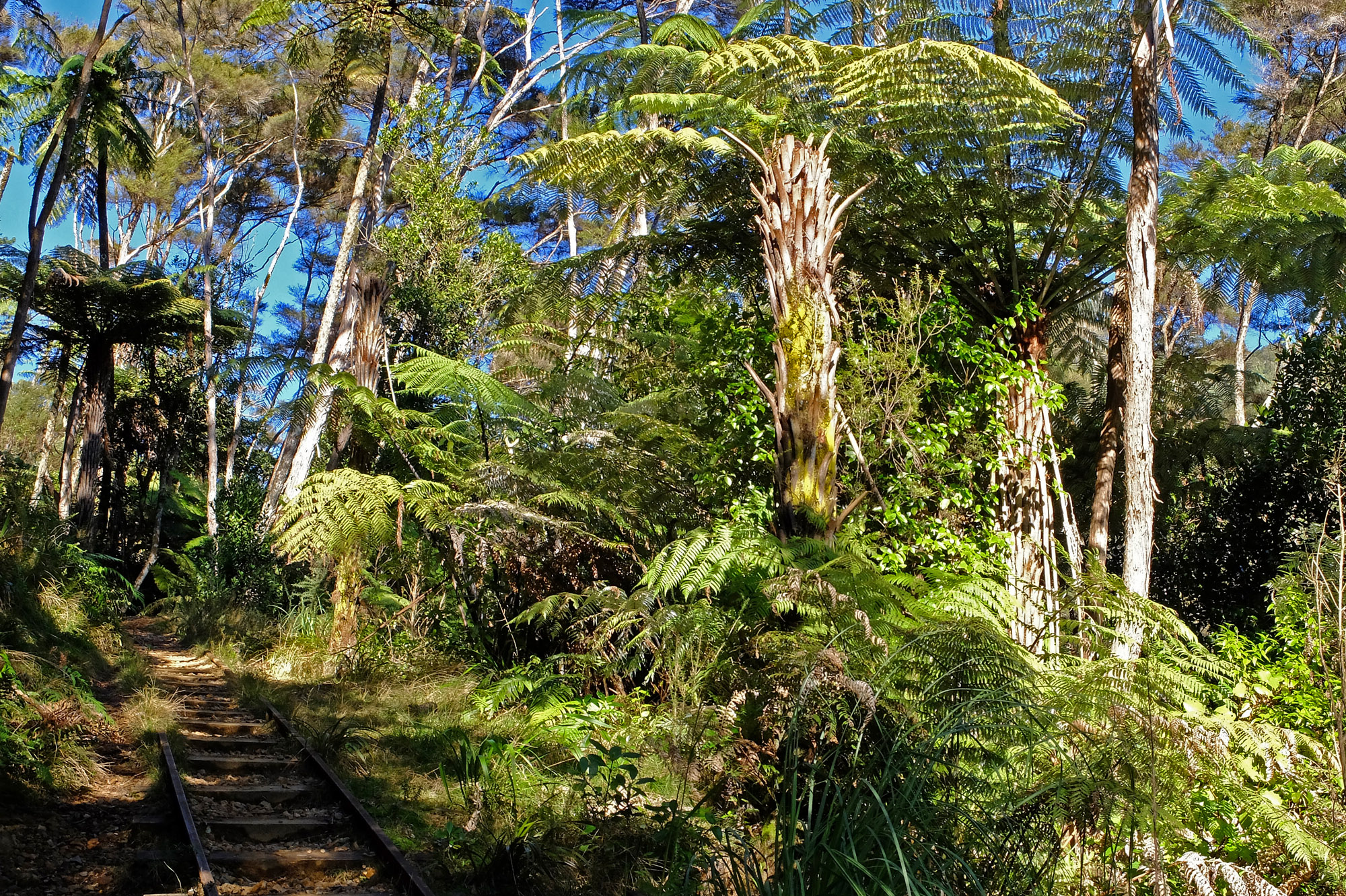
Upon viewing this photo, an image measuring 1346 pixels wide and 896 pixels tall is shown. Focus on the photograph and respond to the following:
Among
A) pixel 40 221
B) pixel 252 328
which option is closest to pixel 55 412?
pixel 252 328

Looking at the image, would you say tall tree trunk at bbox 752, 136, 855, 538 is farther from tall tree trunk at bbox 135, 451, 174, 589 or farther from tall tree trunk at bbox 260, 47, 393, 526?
tall tree trunk at bbox 135, 451, 174, 589

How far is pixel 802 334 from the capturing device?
511 centimetres

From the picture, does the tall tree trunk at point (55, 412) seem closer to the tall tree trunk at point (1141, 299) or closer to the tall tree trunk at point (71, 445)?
the tall tree trunk at point (71, 445)

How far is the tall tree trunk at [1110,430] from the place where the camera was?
6.69 metres

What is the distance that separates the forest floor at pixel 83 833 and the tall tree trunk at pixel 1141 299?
5618 millimetres

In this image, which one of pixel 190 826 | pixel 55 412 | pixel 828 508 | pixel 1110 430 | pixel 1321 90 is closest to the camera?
pixel 190 826

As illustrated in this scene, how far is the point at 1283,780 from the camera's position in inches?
160

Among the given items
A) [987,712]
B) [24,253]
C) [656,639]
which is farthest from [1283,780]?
[24,253]

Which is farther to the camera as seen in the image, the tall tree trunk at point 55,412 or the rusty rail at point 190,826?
the tall tree trunk at point 55,412

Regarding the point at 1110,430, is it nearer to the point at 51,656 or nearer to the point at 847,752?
the point at 847,752

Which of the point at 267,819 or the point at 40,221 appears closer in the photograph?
the point at 267,819

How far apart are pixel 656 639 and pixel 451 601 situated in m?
2.94

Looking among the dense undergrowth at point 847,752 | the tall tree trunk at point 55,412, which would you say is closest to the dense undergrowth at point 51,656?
the tall tree trunk at point 55,412

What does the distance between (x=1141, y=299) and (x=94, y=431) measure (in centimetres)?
1388
